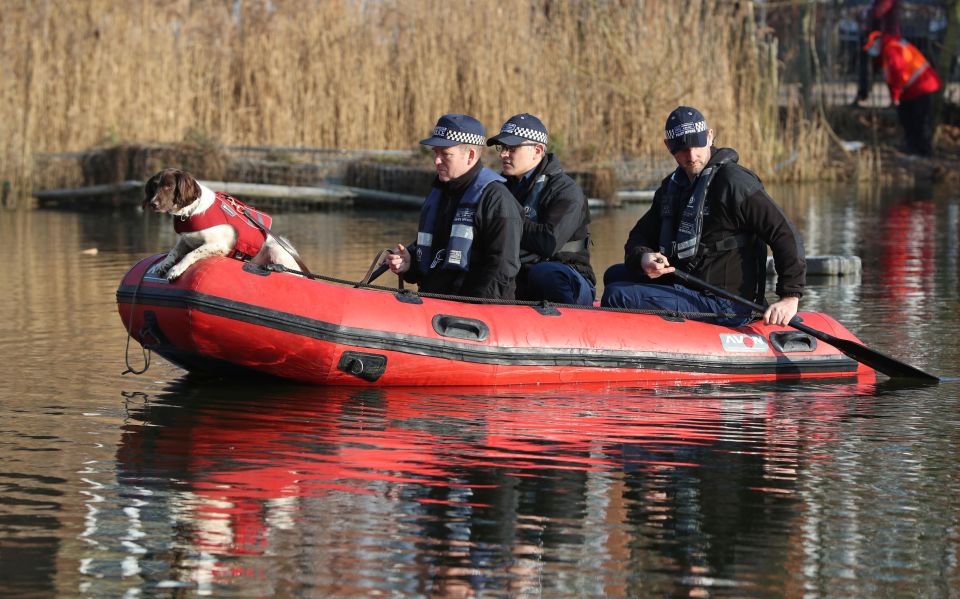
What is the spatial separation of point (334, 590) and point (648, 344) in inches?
135

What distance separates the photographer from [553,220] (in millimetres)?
7262

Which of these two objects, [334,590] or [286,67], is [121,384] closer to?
[334,590]

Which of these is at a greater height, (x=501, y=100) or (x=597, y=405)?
(x=501, y=100)

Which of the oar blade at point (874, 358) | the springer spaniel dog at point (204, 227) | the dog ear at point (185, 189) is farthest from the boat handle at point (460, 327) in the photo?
the oar blade at point (874, 358)

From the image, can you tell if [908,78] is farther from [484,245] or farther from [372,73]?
[484,245]

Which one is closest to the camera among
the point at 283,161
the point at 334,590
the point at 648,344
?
the point at 334,590

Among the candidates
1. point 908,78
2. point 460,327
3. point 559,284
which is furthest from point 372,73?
point 460,327

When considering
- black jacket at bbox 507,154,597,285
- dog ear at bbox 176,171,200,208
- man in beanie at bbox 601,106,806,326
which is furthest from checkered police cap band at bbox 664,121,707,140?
dog ear at bbox 176,171,200,208

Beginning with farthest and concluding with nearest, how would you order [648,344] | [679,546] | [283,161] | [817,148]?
1. [817,148]
2. [283,161]
3. [648,344]
4. [679,546]

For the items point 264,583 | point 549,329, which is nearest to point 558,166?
point 549,329

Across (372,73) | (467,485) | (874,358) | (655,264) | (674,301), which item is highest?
(372,73)

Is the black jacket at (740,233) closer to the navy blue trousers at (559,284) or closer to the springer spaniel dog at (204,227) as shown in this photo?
the navy blue trousers at (559,284)

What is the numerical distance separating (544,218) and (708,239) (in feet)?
2.46

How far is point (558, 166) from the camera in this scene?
7.50m
